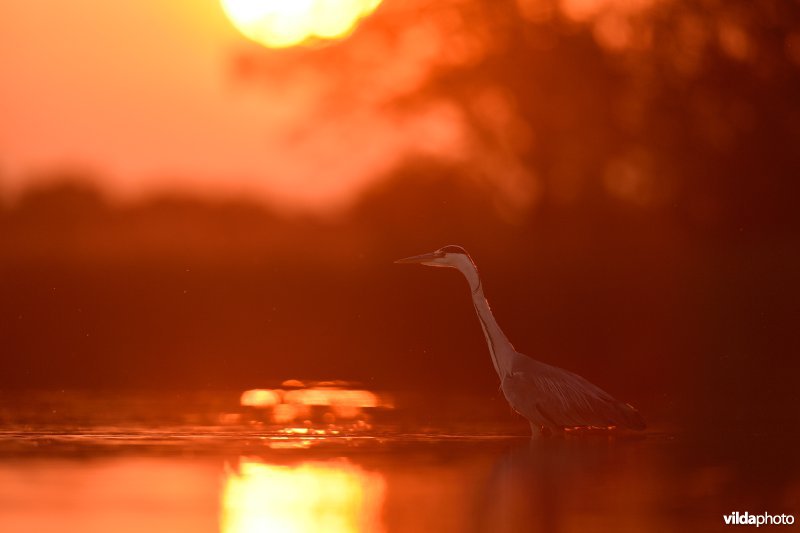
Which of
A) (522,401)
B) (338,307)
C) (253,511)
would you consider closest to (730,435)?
(522,401)

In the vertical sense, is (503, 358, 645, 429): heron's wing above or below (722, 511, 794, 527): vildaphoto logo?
above

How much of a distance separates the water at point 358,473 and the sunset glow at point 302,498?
0.01m

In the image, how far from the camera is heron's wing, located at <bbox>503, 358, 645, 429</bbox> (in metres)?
14.2

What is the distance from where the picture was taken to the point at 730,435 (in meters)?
14.6

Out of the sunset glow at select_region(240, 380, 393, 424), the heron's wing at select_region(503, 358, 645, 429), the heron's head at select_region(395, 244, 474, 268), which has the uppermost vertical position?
the heron's head at select_region(395, 244, 474, 268)

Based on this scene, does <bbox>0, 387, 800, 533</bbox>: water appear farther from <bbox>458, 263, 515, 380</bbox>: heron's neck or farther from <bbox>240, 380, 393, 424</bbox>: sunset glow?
<bbox>458, 263, 515, 380</bbox>: heron's neck

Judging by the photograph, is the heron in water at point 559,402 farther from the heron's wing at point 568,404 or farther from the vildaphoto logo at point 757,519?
the vildaphoto logo at point 757,519

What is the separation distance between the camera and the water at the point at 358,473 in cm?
1030

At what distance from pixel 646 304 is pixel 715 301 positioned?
214 cm

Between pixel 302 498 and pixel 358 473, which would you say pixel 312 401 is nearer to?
pixel 358 473

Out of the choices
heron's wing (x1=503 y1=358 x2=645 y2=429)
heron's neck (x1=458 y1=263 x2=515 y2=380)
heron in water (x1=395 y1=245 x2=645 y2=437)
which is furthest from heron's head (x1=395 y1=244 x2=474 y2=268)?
heron's wing (x1=503 y1=358 x2=645 y2=429)

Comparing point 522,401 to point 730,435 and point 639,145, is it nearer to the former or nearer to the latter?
point 730,435

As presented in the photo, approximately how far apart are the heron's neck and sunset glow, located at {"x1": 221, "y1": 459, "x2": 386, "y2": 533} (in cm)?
243

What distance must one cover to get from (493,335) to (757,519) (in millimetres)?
4958
